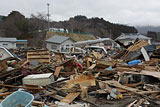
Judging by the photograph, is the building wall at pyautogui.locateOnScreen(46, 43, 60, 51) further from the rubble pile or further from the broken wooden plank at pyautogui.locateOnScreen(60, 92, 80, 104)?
the broken wooden plank at pyautogui.locateOnScreen(60, 92, 80, 104)

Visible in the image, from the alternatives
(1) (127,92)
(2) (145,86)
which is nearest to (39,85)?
(1) (127,92)

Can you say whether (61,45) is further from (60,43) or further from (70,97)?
(70,97)

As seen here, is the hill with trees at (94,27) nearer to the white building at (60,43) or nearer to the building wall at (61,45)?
the white building at (60,43)

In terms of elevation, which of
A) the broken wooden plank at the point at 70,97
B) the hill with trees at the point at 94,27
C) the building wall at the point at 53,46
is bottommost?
the broken wooden plank at the point at 70,97

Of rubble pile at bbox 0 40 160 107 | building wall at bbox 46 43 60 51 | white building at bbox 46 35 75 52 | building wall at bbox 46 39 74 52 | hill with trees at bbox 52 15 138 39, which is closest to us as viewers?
rubble pile at bbox 0 40 160 107

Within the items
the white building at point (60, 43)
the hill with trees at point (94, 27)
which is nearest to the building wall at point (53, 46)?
the white building at point (60, 43)

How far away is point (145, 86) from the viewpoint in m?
4.39

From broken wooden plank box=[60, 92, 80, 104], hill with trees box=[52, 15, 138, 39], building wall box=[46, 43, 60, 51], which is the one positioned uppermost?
hill with trees box=[52, 15, 138, 39]

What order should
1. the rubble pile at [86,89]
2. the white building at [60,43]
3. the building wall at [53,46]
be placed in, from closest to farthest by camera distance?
1. the rubble pile at [86,89]
2. the white building at [60,43]
3. the building wall at [53,46]

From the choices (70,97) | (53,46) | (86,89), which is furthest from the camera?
(53,46)

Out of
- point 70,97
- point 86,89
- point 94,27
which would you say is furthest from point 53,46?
point 94,27

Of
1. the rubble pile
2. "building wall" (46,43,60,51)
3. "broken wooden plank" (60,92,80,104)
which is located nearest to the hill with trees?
"building wall" (46,43,60,51)

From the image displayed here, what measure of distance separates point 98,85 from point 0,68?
405cm

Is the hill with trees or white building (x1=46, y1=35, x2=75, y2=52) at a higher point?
the hill with trees
